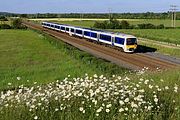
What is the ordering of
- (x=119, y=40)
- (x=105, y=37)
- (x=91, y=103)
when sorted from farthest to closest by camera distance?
1. (x=105, y=37)
2. (x=119, y=40)
3. (x=91, y=103)

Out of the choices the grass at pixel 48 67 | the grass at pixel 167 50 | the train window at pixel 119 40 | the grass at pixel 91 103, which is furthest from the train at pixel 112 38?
the grass at pixel 91 103

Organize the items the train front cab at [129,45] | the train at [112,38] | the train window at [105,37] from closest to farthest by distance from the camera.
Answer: the train front cab at [129,45]
the train at [112,38]
the train window at [105,37]

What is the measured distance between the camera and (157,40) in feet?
201

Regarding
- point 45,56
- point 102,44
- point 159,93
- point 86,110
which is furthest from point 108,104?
point 102,44

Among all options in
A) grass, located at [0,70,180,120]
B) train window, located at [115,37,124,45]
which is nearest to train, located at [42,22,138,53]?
train window, located at [115,37,124,45]

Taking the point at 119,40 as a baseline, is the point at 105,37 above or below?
above

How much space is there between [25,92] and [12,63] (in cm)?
3255

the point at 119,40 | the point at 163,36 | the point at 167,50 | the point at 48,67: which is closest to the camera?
the point at 48,67

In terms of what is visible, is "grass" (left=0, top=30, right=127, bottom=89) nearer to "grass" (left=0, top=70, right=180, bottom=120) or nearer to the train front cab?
the train front cab

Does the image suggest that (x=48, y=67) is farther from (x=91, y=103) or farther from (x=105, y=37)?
(x=91, y=103)

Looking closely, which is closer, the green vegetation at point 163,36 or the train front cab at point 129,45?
the train front cab at point 129,45

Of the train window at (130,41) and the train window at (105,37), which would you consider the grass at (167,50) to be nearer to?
the train window at (130,41)

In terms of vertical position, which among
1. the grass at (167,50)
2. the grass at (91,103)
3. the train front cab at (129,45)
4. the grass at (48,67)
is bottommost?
the grass at (48,67)

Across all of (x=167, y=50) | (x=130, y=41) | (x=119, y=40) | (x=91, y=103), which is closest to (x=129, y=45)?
(x=130, y=41)
